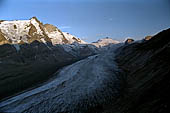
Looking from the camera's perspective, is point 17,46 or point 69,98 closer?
point 69,98

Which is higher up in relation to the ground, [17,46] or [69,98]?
[17,46]

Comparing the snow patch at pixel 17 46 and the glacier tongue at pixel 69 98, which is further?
the snow patch at pixel 17 46

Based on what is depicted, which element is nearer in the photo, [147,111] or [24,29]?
[147,111]

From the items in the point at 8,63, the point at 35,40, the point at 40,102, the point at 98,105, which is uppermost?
the point at 35,40

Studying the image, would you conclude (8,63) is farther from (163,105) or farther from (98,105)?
(163,105)

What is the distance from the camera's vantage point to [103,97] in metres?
33.1

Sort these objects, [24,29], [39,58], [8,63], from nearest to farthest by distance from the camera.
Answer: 1. [8,63]
2. [39,58]
3. [24,29]

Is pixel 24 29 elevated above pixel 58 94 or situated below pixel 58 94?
above

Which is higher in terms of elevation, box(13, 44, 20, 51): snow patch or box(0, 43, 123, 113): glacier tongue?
box(13, 44, 20, 51): snow patch

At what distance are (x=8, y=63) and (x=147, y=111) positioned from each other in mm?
124036

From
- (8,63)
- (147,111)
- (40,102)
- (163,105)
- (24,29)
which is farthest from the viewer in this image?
(24,29)

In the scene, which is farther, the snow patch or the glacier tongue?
the snow patch

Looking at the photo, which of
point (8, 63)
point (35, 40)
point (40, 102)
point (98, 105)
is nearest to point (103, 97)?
point (98, 105)

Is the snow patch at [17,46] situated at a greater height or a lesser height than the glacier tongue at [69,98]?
greater
